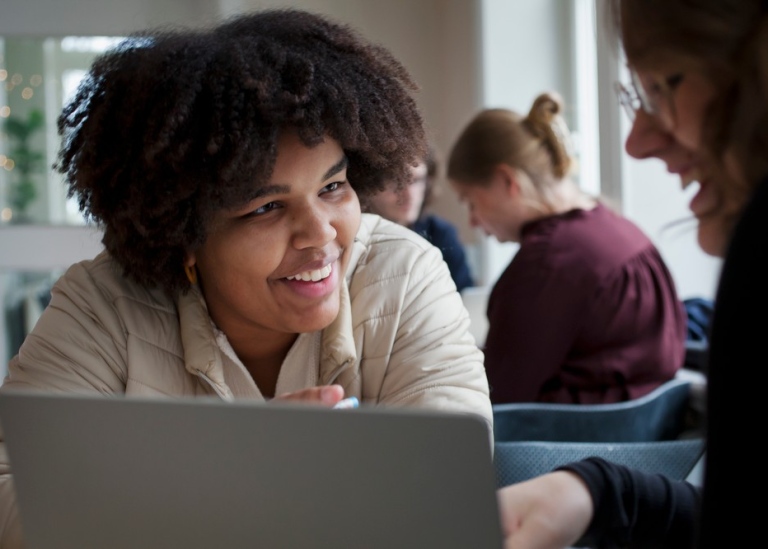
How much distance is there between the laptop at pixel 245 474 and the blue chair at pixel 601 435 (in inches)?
25.9

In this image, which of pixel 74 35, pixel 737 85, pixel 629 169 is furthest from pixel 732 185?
pixel 74 35

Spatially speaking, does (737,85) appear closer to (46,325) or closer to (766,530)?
(766,530)

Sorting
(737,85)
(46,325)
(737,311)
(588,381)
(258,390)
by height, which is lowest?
(588,381)

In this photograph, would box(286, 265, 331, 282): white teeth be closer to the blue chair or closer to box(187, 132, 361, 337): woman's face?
box(187, 132, 361, 337): woman's face

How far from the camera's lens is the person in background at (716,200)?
619 millimetres

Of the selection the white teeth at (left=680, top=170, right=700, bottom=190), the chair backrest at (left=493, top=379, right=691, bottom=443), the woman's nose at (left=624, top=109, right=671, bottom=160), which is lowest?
the chair backrest at (left=493, top=379, right=691, bottom=443)

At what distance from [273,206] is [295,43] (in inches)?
8.7

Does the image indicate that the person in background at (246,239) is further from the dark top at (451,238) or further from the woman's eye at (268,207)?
the dark top at (451,238)

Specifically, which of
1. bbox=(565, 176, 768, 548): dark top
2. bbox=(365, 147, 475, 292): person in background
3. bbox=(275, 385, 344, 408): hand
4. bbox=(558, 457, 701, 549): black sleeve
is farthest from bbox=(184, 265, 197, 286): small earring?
bbox=(365, 147, 475, 292): person in background

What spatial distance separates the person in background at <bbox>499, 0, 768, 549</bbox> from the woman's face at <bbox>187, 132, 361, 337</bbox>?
43 centimetres

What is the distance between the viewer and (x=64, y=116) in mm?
1348

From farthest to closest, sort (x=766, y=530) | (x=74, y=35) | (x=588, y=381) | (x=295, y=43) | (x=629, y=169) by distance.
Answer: (x=74, y=35)
(x=629, y=169)
(x=588, y=381)
(x=295, y=43)
(x=766, y=530)

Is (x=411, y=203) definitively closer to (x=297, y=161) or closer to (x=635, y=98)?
(x=297, y=161)

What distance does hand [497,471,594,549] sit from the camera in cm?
95
